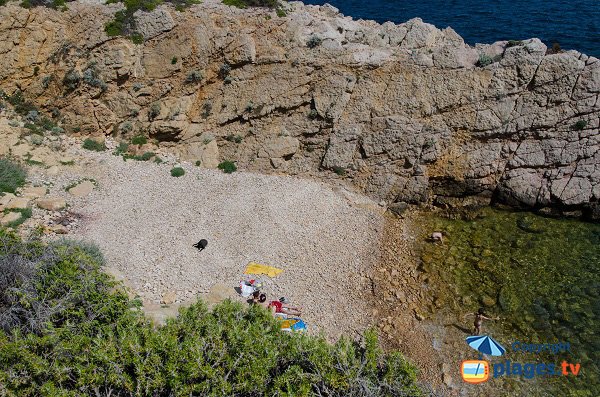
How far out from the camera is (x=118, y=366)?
11.7 m

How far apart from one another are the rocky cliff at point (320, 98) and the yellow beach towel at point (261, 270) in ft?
29.3

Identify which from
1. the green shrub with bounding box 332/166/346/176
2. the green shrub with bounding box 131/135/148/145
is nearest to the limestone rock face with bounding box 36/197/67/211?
the green shrub with bounding box 131/135/148/145

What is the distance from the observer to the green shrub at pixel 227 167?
27.7 metres

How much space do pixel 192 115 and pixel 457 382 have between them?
72.1ft

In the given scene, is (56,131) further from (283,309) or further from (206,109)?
(283,309)

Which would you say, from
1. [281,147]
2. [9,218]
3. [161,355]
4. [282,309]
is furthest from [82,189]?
[161,355]

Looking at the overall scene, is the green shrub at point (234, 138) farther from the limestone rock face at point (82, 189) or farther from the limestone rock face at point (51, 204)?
the limestone rock face at point (51, 204)

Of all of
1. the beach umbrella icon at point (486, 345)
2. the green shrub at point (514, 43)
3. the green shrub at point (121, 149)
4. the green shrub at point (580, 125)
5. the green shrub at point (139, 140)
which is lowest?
the beach umbrella icon at point (486, 345)

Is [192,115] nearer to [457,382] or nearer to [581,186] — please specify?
[457,382]

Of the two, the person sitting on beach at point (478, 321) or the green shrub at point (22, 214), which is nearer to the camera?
the person sitting on beach at point (478, 321)

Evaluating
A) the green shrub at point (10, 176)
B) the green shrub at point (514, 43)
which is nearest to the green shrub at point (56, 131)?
the green shrub at point (10, 176)

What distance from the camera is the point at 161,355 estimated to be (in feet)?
40.0

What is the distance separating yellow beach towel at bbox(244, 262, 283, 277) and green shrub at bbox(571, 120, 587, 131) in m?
18.8

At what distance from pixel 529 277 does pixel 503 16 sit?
3236 centimetres
